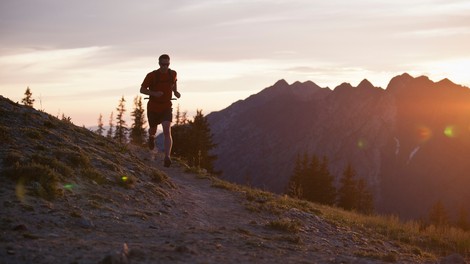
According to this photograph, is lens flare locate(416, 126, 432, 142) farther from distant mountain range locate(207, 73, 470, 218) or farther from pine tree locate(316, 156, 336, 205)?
pine tree locate(316, 156, 336, 205)

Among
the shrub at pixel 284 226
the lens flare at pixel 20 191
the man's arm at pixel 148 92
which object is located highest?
the man's arm at pixel 148 92

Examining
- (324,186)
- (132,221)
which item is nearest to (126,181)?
(132,221)

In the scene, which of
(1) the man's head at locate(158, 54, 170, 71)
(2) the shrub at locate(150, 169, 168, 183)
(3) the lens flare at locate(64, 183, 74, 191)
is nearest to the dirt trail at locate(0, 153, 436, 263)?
(3) the lens flare at locate(64, 183, 74, 191)

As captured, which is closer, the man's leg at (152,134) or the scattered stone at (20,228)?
the scattered stone at (20,228)

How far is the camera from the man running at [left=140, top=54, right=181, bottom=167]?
12.0 meters

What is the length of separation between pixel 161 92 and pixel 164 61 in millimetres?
822

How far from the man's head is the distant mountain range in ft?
431

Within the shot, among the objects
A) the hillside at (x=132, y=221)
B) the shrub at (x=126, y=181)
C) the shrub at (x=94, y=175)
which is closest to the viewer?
the hillside at (x=132, y=221)

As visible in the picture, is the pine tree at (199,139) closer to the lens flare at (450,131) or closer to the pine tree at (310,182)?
the pine tree at (310,182)

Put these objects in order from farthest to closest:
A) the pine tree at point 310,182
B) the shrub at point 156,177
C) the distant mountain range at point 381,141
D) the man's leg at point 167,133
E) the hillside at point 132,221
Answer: the distant mountain range at point 381,141, the pine tree at point 310,182, the man's leg at point 167,133, the shrub at point 156,177, the hillside at point 132,221

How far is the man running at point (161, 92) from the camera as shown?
12.0 meters

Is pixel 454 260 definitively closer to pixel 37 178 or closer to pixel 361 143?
pixel 37 178

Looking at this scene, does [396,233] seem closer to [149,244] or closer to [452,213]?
[149,244]

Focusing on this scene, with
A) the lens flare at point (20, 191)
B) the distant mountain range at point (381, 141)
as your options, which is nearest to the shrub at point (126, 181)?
the lens flare at point (20, 191)
